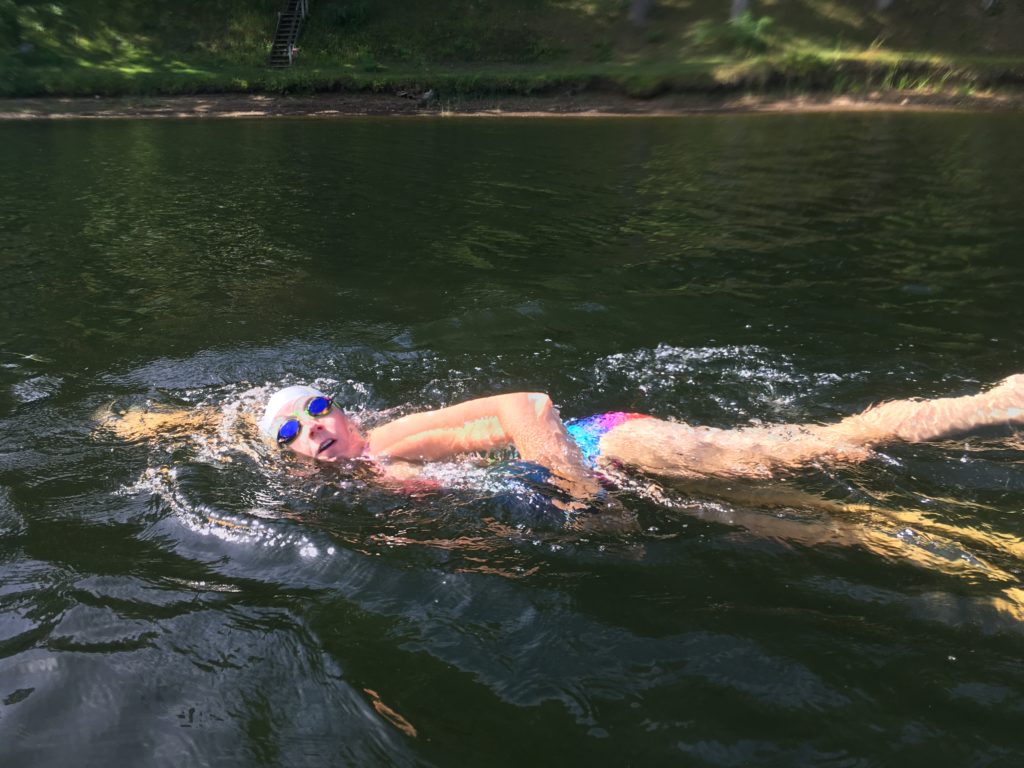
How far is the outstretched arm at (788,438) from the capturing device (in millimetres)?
5082

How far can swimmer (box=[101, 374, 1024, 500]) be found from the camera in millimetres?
4926

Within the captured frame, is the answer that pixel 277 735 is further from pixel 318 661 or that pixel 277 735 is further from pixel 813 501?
pixel 813 501

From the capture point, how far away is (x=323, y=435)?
508 centimetres

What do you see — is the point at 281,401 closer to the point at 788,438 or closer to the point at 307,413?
the point at 307,413

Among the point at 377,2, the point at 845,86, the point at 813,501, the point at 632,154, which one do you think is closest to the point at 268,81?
the point at 377,2

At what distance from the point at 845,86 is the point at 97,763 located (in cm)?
3181

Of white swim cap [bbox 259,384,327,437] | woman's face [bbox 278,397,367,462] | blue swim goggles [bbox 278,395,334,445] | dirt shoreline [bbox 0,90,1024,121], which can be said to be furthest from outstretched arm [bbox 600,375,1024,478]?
dirt shoreline [bbox 0,90,1024,121]

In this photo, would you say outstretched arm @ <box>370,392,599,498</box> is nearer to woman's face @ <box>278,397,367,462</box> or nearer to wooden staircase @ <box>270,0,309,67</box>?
woman's face @ <box>278,397,367,462</box>

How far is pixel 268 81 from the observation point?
3209cm

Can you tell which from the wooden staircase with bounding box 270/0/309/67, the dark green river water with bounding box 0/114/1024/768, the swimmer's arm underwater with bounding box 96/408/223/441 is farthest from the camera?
the wooden staircase with bounding box 270/0/309/67

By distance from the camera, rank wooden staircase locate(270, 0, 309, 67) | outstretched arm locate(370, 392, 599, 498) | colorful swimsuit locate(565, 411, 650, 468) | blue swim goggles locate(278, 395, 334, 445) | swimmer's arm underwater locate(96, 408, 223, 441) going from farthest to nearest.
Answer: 1. wooden staircase locate(270, 0, 309, 67)
2. swimmer's arm underwater locate(96, 408, 223, 441)
3. colorful swimsuit locate(565, 411, 650, 468)
4. blue swim goggles locate(278, 395, 334, 445)
5. outstretched arm locate(370, 392, 599, 498)

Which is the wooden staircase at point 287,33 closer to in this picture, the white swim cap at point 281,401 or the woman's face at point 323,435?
the white swim cap at point 281,401

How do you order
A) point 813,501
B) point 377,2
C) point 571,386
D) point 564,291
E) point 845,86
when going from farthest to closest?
point 377,2, point 845,86, point 564,291, point 571,386, point 813,501

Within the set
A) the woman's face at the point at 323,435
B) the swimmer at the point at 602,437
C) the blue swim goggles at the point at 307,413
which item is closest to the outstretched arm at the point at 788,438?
the swimmer at the point at 602,437
